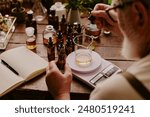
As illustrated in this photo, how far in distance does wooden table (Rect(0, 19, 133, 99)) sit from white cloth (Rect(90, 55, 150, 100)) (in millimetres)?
456

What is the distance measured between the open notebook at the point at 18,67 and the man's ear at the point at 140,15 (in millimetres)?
682

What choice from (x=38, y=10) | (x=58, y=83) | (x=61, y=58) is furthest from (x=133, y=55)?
(x=38, y=10)

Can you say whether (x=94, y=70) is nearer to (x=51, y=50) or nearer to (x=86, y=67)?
(x=86, y=67)

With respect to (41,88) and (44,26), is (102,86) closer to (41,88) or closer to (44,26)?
(41,88)

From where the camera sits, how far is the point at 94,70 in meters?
1.51

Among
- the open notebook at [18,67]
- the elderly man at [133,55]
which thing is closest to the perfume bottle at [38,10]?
the open notebook at [18,67]

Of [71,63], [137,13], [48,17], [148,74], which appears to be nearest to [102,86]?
[148,74]

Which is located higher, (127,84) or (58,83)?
(127,84)

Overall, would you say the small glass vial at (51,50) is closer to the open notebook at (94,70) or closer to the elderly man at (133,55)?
the open notebook at (94,70)

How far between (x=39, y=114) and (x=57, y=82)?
178mm

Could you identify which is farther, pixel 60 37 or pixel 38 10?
pixel 38 10

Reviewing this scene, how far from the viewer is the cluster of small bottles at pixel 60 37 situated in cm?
156

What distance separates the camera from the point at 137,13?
0.95 meters

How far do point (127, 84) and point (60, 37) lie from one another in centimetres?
80
